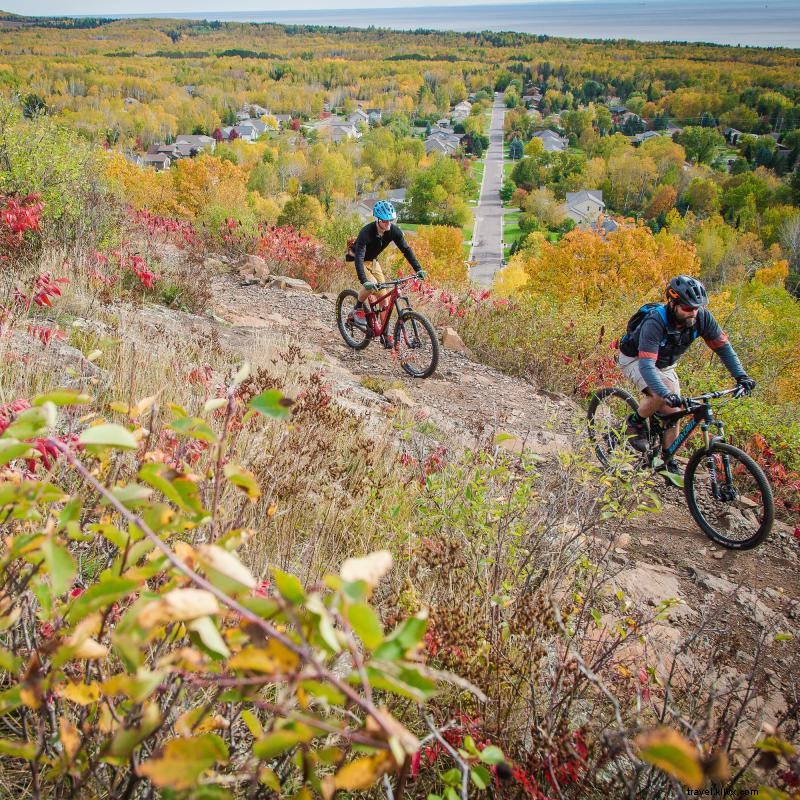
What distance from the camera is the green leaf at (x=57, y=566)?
31.8 inches

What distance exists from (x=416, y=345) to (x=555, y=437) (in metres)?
2.16

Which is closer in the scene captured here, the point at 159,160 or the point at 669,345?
the point at 669,345

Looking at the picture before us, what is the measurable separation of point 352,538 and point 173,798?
6.82 feet

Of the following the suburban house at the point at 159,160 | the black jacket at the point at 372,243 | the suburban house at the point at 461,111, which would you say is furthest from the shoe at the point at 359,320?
the suburban house at the point at 461,111

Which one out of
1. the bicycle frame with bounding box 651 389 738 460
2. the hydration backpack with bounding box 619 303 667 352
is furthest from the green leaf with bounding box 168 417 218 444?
the hydration backpack with bounding box 619 303 667 352

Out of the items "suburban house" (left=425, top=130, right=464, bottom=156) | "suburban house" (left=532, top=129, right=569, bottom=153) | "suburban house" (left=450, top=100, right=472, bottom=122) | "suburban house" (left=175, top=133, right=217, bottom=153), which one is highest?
"suburban house" (left=450, top=100, right=472, bottom=122)

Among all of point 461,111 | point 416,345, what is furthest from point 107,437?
point 461,111

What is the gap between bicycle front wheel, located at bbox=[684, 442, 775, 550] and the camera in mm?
4676

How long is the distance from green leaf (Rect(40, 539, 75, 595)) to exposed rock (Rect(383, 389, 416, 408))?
568cm

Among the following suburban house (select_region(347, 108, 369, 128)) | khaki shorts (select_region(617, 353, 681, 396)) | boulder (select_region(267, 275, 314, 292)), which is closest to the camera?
khaki shorts (select_region(617, 353, 681, 396))

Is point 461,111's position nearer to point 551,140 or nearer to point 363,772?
point 551,140

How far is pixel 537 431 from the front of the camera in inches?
263

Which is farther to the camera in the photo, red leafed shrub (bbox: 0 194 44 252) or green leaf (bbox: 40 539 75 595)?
red leafed shrub (bbox: 0 194 44 252)

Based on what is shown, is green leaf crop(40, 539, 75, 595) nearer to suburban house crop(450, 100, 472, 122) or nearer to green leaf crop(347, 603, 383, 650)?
green leaf crop(347, 603, 383, 650)
